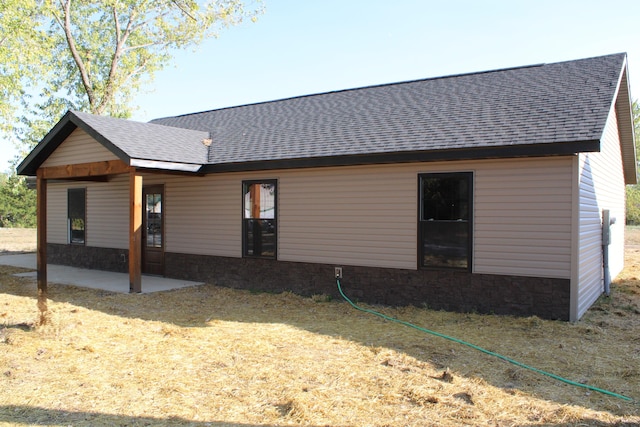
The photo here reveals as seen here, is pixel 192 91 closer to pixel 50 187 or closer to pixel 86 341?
pixel 50 187

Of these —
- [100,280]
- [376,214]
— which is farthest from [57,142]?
[376,214]

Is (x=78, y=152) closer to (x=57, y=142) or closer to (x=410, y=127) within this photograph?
(x=57, y=142)

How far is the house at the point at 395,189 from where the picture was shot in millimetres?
7445

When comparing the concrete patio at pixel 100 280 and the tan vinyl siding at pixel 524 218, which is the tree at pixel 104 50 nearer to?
the concrete patio at pixel 100 280

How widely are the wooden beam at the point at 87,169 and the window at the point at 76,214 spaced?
2.99 meters

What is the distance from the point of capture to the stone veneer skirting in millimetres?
7406

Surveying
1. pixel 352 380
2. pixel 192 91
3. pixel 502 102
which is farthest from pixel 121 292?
pixel 192 91

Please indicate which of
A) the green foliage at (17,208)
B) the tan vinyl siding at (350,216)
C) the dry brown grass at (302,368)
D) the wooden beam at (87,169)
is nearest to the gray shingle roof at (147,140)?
the wooden beam at (87,169)

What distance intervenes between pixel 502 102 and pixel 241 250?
6.18 meters

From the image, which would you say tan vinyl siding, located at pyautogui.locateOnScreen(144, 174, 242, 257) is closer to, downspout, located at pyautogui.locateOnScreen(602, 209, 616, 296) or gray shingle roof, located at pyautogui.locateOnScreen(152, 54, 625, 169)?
gray shingle roof, located at pyautogui.locateOnScreen(152, 54, 625, 169)

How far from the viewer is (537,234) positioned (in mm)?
7414

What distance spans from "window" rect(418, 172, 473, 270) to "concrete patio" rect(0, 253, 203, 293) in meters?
5.52

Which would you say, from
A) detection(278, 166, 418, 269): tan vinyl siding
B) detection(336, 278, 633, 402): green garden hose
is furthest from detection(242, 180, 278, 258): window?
detection(336, 278, 633, 402): green garden hose

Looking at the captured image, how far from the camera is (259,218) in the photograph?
10445 millimetres
